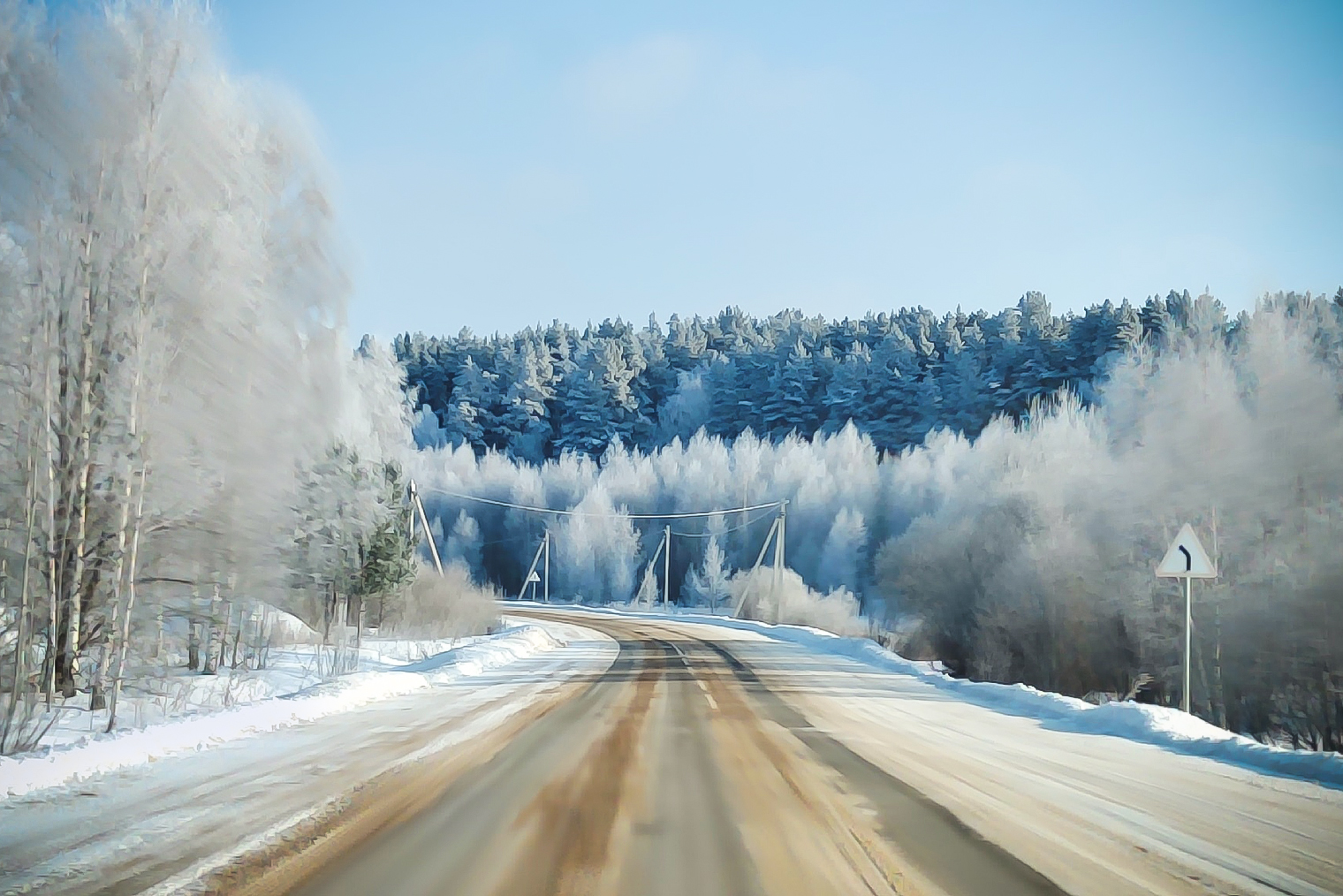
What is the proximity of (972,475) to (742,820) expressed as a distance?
150ft

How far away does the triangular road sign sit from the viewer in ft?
40.4

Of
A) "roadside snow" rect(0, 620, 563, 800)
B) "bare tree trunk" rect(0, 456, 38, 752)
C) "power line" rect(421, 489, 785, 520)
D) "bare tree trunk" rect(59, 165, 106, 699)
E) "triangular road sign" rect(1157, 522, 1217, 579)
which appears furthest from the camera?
"power line" rect(421, 489, 785, 520)

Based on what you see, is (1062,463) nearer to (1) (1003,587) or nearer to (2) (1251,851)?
(1) (1003,587)

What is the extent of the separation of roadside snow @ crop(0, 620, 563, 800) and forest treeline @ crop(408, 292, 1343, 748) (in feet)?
55.9

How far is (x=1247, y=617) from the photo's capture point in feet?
68.6

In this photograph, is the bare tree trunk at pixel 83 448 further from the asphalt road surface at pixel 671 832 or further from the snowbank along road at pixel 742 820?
the asphalt road surface at pixel 671 832

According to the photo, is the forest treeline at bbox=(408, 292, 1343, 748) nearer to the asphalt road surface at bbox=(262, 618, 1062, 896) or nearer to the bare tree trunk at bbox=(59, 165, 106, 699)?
the asphalt road surface at bbox=(262, 618, 1062, 896)

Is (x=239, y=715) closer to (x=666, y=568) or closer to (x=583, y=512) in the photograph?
(x=666, y=568)

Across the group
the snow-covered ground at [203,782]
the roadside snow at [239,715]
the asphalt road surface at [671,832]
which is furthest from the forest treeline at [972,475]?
the snow-covered ground at [203,782]

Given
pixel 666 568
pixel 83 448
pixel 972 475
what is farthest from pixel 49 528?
pixel 666 568

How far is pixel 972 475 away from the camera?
4984 cm

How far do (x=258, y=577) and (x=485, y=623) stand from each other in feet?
97.4

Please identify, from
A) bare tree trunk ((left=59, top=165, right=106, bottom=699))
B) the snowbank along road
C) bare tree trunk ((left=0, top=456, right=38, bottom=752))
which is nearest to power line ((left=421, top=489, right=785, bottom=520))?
bare tree trunk ((left=59, top=165, right=106, bottom=699))

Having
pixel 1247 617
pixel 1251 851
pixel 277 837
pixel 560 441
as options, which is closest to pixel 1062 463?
pixel 1247 617
